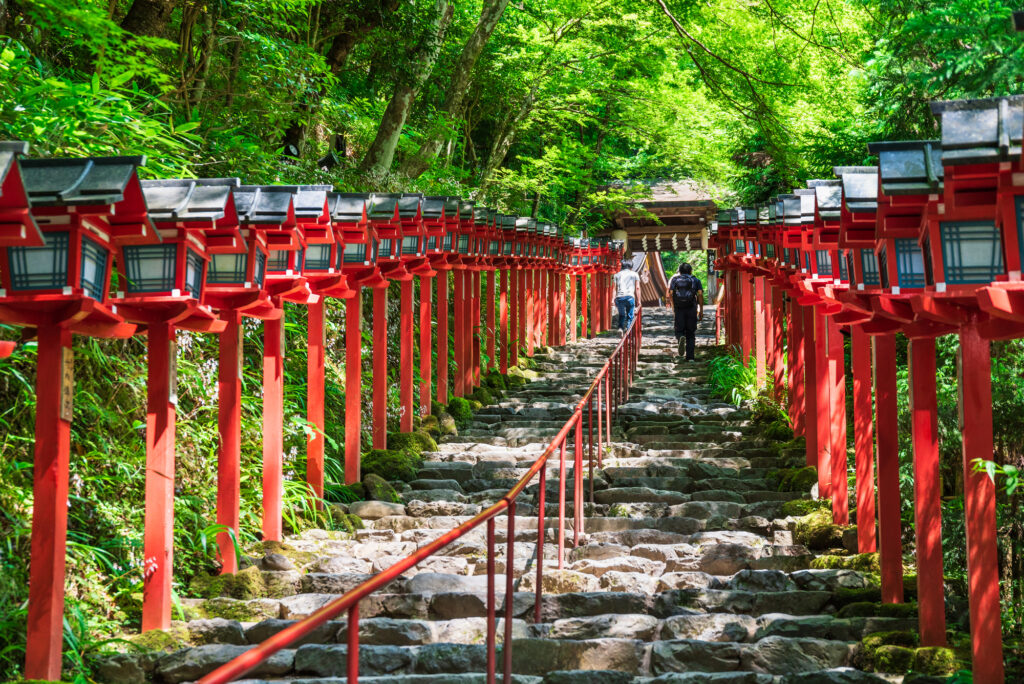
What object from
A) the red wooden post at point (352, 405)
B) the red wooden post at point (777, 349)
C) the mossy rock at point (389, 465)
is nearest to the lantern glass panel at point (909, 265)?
the red wooden post at point (352, 405)

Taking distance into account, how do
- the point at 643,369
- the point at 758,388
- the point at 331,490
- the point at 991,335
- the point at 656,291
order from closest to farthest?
1. the point at 991,335
2. the point at 331,490
3. the point at 758,388
4. the point at 643,369
5. the point at 656,291

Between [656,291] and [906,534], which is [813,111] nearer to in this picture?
[906,534]

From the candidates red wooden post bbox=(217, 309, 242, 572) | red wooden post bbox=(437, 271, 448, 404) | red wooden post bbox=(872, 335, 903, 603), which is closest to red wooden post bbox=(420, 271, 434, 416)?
red wooden post bbox=(437, 271, 448, 404)

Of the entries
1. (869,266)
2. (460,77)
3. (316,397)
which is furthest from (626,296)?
(869,266)

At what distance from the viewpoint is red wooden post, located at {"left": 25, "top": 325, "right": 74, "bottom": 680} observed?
516 cm

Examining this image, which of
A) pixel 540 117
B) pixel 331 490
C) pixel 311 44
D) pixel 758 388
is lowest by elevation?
pixel 331 490

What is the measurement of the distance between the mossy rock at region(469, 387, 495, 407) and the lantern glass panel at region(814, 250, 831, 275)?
755cm

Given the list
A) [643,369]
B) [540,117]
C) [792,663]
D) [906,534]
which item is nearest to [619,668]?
[792,663]

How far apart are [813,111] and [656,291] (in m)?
25.7

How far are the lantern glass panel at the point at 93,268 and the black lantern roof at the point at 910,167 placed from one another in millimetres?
3824

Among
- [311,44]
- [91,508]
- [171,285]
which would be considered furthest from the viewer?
[311,44]

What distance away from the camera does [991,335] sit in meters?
5.15

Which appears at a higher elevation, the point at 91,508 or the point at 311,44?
the point at 311,44

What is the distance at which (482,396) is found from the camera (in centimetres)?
1574
